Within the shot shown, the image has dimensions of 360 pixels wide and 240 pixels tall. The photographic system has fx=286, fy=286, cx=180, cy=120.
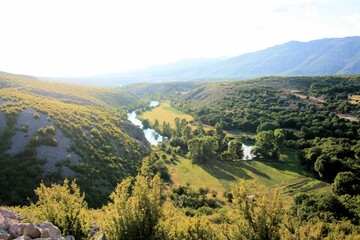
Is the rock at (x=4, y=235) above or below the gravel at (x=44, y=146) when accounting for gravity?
above

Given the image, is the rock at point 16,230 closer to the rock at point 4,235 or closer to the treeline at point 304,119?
the rock at point 4,235

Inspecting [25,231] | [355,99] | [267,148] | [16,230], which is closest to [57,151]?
[16,230]

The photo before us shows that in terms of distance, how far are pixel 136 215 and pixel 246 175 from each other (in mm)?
53785

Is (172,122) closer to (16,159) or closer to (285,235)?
(16,159)

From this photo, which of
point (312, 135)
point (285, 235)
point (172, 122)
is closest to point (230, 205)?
point (285, 235)

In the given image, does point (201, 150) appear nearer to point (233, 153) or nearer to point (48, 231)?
point (233, 153)

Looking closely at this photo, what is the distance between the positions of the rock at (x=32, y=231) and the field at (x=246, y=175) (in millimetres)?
45003

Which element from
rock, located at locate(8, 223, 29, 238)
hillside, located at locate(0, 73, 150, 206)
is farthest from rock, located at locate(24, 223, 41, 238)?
hillside, located at locate(0, 73, 150, 206)

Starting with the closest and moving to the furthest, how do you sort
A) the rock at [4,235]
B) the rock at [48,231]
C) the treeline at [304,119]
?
the rock at [4,235] < the rock at [48,231] < the treeline at [304,119]

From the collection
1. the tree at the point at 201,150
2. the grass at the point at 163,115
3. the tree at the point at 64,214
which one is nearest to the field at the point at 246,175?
the tree at the point at 201,150

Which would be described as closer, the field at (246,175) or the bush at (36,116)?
the bush at (36,116)

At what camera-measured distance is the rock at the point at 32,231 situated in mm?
15546

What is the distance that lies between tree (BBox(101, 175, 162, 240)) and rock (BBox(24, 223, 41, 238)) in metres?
5.60

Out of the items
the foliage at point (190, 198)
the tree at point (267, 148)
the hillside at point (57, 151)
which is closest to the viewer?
the hillside at point (57, 151)
